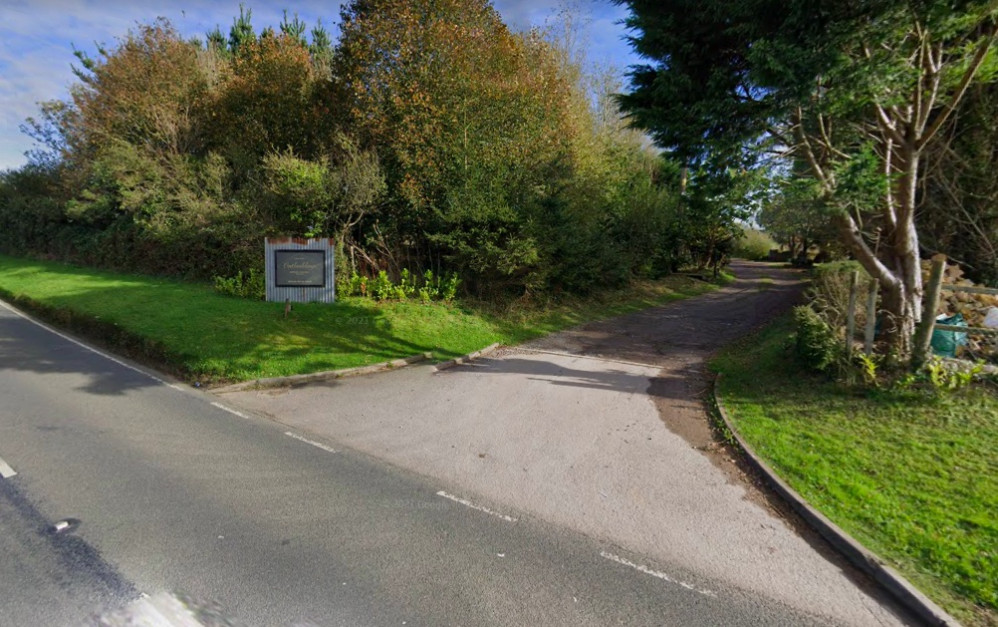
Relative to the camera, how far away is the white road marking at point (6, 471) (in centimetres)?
444

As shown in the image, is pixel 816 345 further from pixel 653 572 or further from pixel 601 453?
pixel 653 572

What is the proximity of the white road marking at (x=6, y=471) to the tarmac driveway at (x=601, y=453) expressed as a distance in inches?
95.7

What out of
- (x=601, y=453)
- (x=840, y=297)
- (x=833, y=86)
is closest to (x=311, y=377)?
(x=601, y=453)

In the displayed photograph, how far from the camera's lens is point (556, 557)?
3553mm

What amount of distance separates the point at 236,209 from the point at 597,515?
15059 mm

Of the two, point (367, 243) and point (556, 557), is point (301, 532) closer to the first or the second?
point (556, 557)

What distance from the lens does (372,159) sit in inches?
542

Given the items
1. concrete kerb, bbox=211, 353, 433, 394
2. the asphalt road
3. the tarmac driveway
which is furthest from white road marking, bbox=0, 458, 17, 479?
concrete kerb, bbox=211, 353, 433, 394

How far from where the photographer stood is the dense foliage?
13352 mm

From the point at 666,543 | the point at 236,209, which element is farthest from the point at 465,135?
the point at 666,543

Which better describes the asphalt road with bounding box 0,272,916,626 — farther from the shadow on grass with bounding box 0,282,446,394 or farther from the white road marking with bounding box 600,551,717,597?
the shadow on grass with bounding box 0,282,446,394

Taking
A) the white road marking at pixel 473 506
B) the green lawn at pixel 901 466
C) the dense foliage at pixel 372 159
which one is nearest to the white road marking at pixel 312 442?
the white road marking at pixel 473 506

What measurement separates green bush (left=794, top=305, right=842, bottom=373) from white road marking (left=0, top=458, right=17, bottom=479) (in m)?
9.21

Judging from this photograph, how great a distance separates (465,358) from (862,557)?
23.2ft
